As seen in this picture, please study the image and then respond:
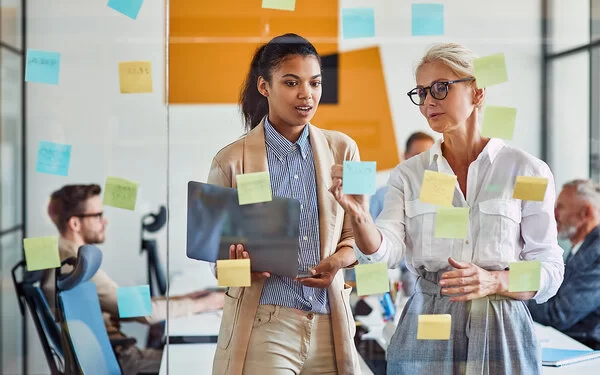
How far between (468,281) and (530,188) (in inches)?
13.3

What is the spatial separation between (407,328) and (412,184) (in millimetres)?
456

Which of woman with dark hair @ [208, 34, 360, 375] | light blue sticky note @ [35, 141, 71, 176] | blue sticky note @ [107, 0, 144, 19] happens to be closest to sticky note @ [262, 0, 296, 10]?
woman with dark hair @ [208, 34, 360, 375]

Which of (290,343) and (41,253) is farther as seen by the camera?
(41,253)

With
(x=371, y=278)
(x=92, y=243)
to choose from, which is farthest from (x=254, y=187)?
(x=92, y=243)

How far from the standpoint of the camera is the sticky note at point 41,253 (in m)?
2.59

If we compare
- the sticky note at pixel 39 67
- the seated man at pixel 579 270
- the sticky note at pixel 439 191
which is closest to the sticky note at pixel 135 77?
the sticky note at pixel 39 67

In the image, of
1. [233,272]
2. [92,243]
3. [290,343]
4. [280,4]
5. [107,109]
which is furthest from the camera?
[107,109]

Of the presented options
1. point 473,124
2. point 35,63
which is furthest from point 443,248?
point 35,63

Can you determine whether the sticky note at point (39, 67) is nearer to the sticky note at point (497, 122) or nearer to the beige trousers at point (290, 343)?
the beige trousers at point (290, 343)

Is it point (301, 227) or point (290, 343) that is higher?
point (301, 227)

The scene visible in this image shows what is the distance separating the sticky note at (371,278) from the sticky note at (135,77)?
0.98m

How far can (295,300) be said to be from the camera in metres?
2.04

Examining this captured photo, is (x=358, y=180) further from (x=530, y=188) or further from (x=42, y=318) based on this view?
(x=42, y=318)

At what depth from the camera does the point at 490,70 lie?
2.14 metres
